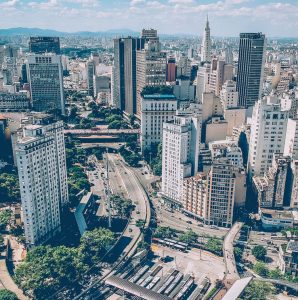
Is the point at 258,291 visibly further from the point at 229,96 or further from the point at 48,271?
the point at 229,96

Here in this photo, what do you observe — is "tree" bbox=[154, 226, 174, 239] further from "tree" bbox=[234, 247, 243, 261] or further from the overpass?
the overpass

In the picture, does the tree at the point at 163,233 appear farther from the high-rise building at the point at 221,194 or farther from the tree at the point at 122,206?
the tree at the point at 122,206

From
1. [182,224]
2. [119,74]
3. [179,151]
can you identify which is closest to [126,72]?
[119,74]

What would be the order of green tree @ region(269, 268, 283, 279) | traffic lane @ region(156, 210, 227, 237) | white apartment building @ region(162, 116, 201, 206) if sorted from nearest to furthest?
green tree @ region(269, 268, 283, 279), traffic lane @ region(156, 210, 227, 237), white apartment building @ region(162, 116, 201, 206)

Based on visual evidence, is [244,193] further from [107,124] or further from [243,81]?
[107,124]

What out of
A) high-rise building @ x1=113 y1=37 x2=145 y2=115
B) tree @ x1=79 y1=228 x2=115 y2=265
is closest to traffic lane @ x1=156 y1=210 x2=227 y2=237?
tree @ x1=79 y1=228 x2=115 y2=265

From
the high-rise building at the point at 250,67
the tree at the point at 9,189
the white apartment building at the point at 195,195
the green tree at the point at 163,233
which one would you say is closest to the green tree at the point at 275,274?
the white apartment building at the point at 195,195
